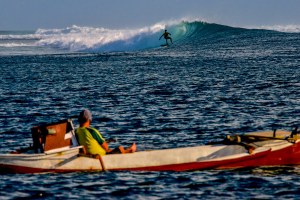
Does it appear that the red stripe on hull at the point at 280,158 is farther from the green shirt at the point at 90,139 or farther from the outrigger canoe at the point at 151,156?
the green shirt at the point at 90,139

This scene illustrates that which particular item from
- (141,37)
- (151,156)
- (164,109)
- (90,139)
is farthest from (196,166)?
(141,37)

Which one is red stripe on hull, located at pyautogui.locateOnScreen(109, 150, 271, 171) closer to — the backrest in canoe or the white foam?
the backrest in canoe

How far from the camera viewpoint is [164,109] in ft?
113

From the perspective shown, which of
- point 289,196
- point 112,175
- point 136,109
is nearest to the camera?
point 289,196

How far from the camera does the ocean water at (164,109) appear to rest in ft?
60.5

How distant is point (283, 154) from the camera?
20844mm

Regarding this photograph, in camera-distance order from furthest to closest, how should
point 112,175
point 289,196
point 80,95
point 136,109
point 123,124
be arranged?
point 80,95
point 136,109
point 123,124
point 112,175
point 289,196

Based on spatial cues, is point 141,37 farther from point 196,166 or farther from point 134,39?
point 196,166

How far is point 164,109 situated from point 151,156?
14.2 meters

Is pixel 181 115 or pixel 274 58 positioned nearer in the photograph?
pixel 181 115

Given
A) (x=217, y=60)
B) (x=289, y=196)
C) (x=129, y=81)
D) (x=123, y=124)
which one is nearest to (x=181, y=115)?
(x=123, y=124)

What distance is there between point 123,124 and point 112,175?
403 inches

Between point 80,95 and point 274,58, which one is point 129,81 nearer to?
point 80,95

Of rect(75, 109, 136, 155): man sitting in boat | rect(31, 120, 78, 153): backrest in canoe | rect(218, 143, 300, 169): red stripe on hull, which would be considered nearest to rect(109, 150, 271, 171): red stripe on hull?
rect(218, 143, 300, 169): red stripe on hull
